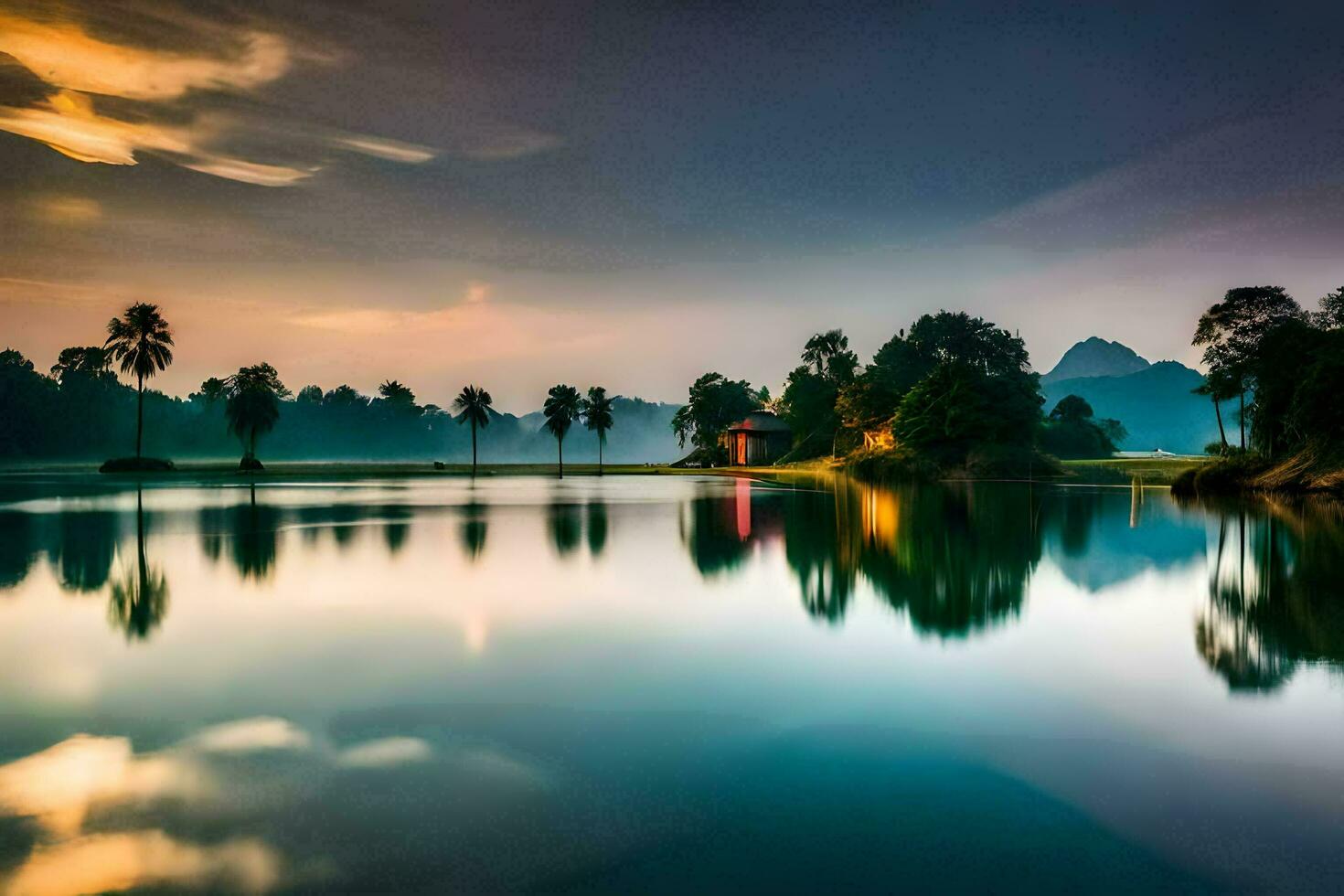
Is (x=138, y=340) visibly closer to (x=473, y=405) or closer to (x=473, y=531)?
(x=473, y=405)

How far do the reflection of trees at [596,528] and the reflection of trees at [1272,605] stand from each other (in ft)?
38.4

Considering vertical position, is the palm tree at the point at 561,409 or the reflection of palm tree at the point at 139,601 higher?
the palm tree at the point at 561,409

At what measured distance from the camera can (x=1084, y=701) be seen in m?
7.30

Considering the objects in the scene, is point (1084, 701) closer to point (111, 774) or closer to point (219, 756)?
point (219, 756)

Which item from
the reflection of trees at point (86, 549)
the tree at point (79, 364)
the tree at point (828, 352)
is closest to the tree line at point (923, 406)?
the tree at point (828, 352)

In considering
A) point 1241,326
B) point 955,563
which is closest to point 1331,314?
point 1241,326

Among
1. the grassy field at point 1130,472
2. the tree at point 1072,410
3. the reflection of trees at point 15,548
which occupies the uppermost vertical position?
the tree at point 1072,410

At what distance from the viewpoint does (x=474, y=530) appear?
23875 mm

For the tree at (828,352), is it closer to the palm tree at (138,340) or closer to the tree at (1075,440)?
the tree at (1075,440)

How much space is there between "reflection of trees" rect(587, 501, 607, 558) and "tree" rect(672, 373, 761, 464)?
76180 mm

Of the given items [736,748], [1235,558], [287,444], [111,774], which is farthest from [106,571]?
[287,444]

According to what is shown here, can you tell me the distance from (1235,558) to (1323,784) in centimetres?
1362

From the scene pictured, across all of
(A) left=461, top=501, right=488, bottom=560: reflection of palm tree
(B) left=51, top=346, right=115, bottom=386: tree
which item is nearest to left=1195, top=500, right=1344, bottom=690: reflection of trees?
(A) left=461, top=501, right=488, bottom=560: reflection of palm tree

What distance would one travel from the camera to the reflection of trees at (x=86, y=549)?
14344mm
